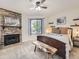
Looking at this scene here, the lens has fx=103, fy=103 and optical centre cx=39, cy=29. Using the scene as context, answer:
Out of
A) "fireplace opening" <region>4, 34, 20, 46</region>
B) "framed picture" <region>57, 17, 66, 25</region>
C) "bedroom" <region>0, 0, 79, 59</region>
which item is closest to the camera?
"bedroom" <region>0, 0, 79, 59</region>

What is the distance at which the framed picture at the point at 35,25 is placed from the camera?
9.92m

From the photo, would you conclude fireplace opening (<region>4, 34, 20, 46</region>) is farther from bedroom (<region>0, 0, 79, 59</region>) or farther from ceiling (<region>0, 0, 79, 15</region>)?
ceiling (<region>0, 0, 79, 15</region>)

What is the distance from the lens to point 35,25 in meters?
10.0

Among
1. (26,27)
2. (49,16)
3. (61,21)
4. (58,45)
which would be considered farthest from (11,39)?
(49,16)

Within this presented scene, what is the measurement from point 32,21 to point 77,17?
435 centimetres

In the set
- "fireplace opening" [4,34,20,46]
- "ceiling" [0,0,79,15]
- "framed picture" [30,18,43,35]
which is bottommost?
"fireplace opening" [4,34,20,46]

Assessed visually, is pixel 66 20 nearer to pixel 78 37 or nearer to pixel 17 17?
pixel 78 37

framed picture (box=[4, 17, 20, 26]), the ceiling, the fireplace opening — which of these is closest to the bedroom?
the ceiling

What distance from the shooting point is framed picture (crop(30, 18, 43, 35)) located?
391 inches

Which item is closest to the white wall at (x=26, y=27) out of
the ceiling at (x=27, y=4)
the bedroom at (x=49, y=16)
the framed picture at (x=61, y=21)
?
the bedroom at (x=49, y=16)

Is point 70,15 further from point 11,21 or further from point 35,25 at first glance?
point 11,21

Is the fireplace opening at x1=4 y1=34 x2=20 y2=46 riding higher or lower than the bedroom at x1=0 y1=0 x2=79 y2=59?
lower

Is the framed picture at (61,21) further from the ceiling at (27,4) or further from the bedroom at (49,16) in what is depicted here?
the ceiling at (27,4)

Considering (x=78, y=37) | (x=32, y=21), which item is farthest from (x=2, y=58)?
(x=32, y=21)
